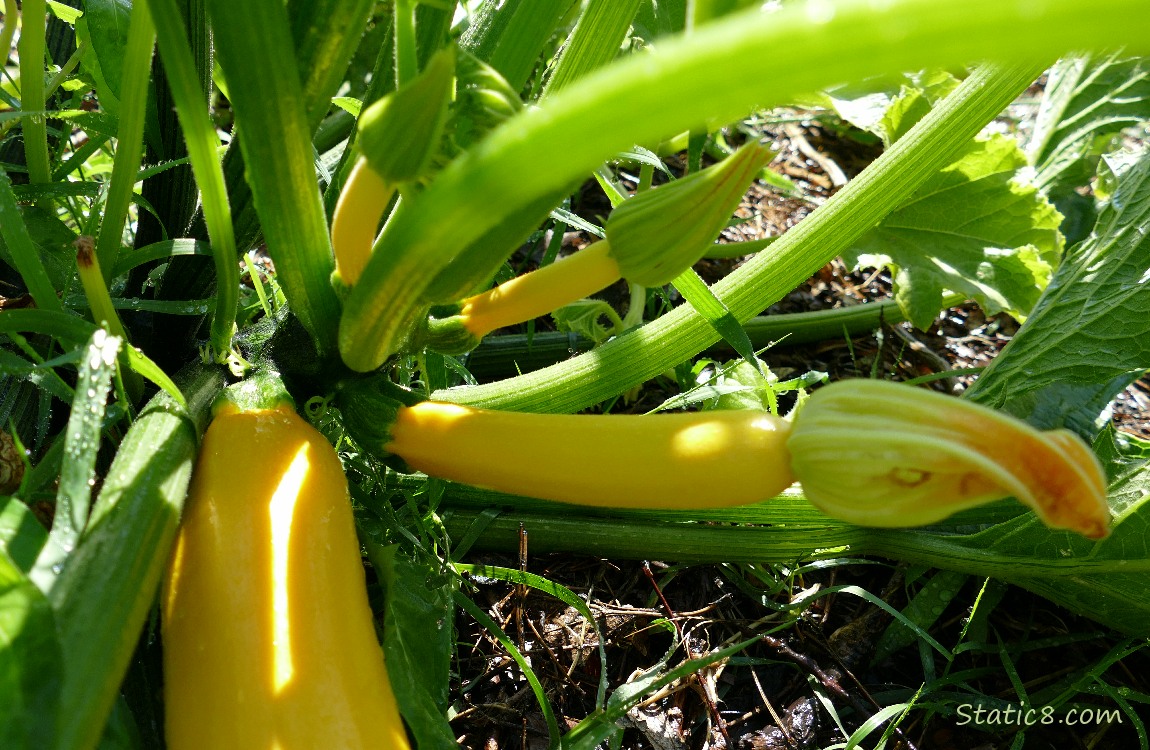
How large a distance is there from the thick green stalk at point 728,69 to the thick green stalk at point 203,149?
0.42 m

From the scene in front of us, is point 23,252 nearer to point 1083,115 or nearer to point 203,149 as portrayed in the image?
point 203,149

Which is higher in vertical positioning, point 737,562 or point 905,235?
point 905,235

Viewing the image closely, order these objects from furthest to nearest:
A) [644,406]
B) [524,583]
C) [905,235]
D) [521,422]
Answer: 1. [905,235]
2. [644,406]
3. [524,583]
4. [521,422]

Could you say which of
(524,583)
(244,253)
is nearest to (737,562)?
(524,583)

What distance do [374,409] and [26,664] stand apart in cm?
57

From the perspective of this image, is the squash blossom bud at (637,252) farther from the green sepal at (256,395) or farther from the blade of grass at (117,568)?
the blade of grass at (117,568)

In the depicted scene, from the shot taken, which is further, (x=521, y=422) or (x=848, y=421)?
(x=521, y=422)

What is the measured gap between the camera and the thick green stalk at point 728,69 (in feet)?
1.74

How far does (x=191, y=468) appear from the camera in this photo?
113cm

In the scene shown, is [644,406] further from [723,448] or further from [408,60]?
[408,60]

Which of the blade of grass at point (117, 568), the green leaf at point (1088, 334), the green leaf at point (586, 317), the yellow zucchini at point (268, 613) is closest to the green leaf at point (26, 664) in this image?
the blade of grass at point (117, 568)

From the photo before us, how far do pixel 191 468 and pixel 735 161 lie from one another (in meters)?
0.69

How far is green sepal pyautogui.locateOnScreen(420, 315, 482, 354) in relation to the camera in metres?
1.32

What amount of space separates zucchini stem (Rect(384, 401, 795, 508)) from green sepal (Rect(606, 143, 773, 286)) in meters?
0.18
